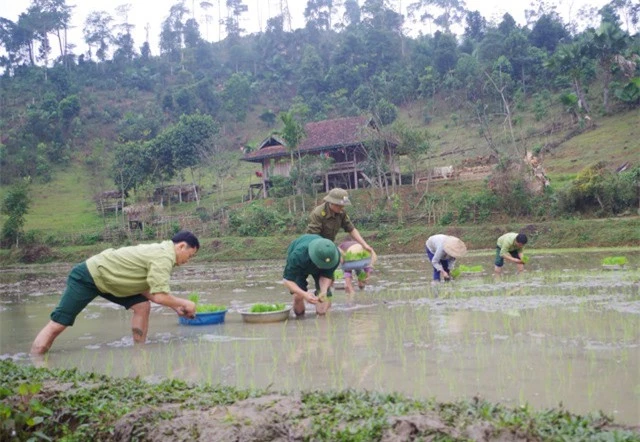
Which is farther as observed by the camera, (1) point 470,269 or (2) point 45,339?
(1) point 470,269

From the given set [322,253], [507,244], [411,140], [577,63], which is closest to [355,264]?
[322,253]

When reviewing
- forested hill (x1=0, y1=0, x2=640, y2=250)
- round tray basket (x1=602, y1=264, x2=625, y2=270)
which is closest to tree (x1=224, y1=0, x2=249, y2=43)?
forested hill (x1=0, y1=0, x2=640, y2=250)

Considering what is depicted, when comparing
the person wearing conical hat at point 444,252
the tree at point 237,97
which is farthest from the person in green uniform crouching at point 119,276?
the tree at point 237,97

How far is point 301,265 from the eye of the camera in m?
7.12

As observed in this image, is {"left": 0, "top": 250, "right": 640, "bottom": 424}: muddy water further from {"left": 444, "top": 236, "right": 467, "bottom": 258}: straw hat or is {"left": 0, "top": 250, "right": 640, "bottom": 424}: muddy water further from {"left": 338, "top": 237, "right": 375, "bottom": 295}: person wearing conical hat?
{"left": 444, "top": 236, "right": 467, "bottom": 258}: straw hat

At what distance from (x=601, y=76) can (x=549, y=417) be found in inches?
1908

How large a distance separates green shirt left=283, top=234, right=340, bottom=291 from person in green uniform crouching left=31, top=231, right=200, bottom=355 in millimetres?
1624

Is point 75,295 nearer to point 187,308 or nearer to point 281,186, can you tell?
point 187,308

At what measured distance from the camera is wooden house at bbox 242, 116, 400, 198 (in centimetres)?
3547

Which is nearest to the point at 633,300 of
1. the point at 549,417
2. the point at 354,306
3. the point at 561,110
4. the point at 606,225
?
the point at 354,306

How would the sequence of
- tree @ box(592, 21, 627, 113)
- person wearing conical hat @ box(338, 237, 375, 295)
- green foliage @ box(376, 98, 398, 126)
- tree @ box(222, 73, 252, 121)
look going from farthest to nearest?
tree @ box(222, 73, 252, 121) → green foliage @ box(376, 98, 398, 126) → tree @ box(592, 21, 627, 113) → person wearing conical hat @ box(338, 237, 375, 295)

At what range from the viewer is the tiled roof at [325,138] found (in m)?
35.4

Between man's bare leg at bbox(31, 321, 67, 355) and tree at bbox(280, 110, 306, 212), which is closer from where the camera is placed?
man's bare leg at bbox(31, 321, 67, 355)

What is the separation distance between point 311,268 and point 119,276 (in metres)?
2.33
